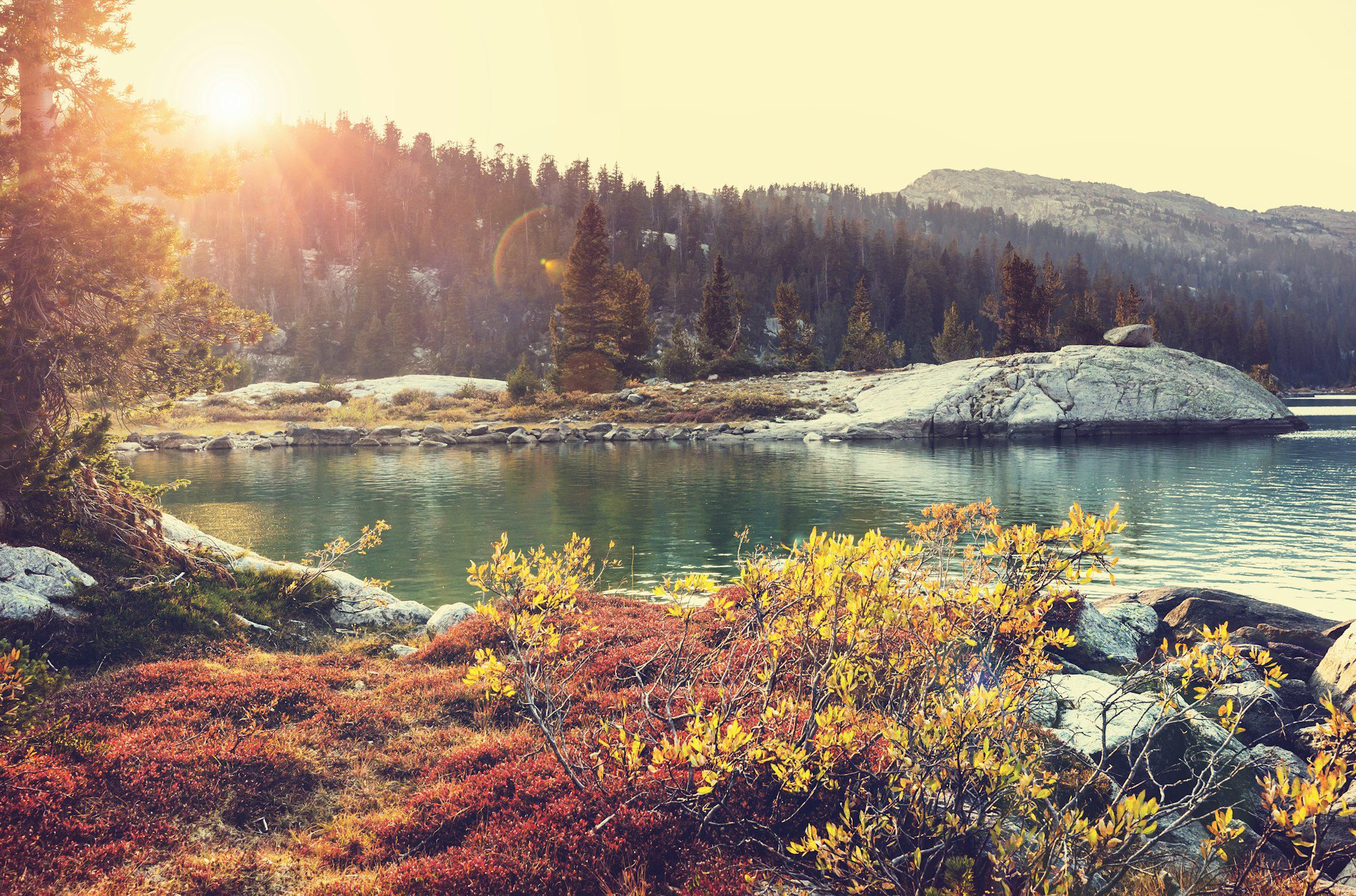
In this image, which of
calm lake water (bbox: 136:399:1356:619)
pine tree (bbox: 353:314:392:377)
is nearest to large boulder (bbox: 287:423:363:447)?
calm lake water (bbox: 136:399:1356:619)

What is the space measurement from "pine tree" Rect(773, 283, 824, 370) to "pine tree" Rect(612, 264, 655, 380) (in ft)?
52.7

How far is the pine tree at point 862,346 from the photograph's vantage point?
3091 inches

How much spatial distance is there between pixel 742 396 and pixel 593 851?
5637 centimetres

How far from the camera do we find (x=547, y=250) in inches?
5007

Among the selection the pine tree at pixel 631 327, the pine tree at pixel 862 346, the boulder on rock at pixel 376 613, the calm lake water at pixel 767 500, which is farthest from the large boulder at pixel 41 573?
the pine tree at pixel 862 346

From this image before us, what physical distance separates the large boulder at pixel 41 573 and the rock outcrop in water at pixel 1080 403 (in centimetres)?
4474

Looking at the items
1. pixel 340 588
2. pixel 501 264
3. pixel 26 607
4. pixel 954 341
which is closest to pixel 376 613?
pixel 340 588

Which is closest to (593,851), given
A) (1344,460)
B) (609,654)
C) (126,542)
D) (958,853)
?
(958,853)

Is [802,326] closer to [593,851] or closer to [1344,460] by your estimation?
[1344,460]

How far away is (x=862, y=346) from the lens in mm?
80812

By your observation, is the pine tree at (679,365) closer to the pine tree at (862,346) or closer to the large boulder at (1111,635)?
the pine tree at (862,346)

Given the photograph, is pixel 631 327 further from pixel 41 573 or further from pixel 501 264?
pixel 501 264

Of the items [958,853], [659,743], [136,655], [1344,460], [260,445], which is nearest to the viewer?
[958,853]

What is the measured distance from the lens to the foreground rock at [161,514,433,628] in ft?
40.2
